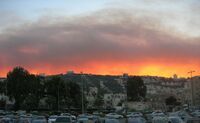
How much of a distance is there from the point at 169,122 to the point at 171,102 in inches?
5872

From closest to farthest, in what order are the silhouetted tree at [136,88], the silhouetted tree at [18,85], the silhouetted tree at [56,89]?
the silhouetted tree at [18,85]
the silhouetted tree at [56,89]
the silhouetted tree at [136,88]

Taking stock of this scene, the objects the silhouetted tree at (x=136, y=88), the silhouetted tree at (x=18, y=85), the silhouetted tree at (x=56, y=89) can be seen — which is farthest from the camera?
the silhouetted tree at (x=136, y=88)

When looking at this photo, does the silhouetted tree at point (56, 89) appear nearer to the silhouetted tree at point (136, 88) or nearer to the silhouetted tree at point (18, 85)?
the silhouetted tree at point (18, 85)

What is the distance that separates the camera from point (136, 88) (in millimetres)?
172375

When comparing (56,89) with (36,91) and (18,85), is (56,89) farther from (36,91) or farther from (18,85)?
(18,85)

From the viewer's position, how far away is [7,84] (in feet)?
406

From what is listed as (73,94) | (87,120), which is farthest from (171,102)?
(87,120)

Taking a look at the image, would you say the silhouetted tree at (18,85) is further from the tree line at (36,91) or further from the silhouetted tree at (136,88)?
the silhouetted tree at (136,88)

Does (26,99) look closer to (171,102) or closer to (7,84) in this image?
(7,84)

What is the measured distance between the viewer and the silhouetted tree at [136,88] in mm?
172375

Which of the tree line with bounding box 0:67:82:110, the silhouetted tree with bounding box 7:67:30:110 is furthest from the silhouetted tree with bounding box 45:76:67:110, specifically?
the silhouetted tree with bounding box 7:67:30:110

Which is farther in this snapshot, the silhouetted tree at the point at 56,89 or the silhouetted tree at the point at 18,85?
the silhouetted tree at the point at 56,89

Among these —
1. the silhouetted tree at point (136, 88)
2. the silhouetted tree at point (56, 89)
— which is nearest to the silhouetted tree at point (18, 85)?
the silhouetted tree at point (56, 89)

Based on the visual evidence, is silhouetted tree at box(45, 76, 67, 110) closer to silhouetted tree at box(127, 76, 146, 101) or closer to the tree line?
the tree line
